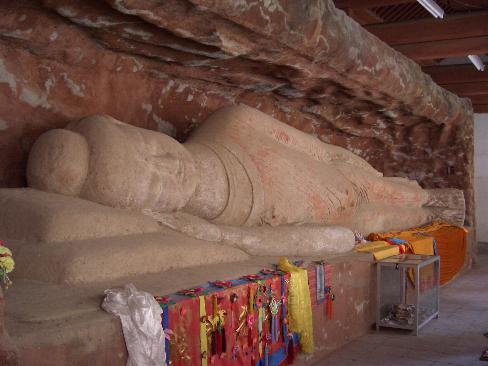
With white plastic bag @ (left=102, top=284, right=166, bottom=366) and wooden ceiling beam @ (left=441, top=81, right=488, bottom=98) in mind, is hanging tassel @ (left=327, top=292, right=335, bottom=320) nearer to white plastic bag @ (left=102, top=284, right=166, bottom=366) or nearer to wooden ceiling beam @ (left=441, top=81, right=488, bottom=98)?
white plastic bag @ (left=102, top=284, right=166, bottom=366)

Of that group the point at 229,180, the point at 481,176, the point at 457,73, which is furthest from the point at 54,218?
the point at 481,176

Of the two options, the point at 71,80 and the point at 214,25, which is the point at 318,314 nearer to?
the point at 214,25

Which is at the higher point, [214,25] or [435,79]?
[435,79]

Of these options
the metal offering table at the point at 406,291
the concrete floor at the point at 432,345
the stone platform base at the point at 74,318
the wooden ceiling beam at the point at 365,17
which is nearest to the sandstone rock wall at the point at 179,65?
the wooden ceiling beam at the point at 365,17

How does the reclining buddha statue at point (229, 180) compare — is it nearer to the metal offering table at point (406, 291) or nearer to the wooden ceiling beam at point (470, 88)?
the metal offering table at point (406, 291)

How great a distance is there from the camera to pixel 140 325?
224 cm

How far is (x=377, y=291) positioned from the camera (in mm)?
4484

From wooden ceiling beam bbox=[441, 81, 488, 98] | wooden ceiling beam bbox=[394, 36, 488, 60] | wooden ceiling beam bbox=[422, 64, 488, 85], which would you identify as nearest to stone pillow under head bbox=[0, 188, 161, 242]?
wooden ceiling beam bbox=[394, 36, 488, 60]

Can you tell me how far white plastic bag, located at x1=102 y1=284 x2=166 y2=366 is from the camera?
2215 mm

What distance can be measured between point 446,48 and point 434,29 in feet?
1.29

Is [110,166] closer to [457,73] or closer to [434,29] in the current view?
[434,29]

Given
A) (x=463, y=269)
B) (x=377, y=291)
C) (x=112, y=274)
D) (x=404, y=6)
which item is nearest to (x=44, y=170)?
(x=112, y=274)

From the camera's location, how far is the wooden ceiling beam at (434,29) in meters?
5.70

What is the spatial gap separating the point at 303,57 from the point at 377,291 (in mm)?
1920
